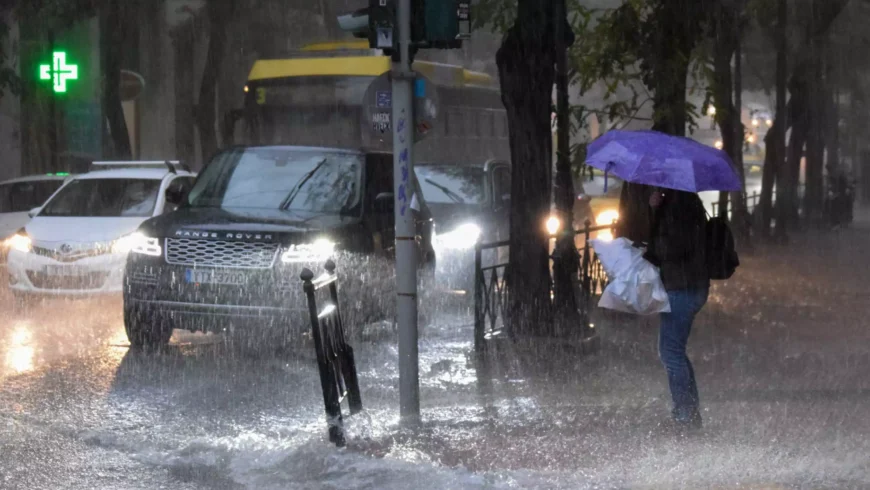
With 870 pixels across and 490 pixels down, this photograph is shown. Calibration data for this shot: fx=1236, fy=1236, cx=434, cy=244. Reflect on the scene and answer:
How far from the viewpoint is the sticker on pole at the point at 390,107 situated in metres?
7.95

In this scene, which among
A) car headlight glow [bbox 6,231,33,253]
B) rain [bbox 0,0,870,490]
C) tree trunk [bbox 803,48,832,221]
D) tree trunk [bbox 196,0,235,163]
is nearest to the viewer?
rain [bbox 0,0,870,490]

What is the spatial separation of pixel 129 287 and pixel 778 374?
5.68 m

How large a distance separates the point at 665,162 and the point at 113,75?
17.8 metres

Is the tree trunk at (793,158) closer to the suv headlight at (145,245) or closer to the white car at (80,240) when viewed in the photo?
the white car at (80,240)

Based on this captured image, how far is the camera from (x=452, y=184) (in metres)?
16.6

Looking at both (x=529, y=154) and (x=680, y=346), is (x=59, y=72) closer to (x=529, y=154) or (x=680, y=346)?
(x=529, y=154)

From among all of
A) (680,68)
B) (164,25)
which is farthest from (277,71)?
(164,25)

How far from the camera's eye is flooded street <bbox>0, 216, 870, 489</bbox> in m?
7.06

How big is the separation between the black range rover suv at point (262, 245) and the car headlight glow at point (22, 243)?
2.44 m

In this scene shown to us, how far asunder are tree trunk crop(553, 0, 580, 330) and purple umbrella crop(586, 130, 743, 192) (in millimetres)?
3640

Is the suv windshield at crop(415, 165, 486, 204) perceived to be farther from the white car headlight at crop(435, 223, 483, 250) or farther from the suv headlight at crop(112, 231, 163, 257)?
the suv headlight at crop(112, 231, 163, 257)

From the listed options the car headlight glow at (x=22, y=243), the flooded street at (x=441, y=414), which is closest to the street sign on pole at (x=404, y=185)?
the flooded street at (x=441, y=414)

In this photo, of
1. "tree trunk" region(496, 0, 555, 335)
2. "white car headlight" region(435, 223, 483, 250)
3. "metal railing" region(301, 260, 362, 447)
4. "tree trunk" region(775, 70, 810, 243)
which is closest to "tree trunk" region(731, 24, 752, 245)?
"tree trunk" region(775, 70, 810, 243)

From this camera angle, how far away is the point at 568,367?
1067 centimetres
